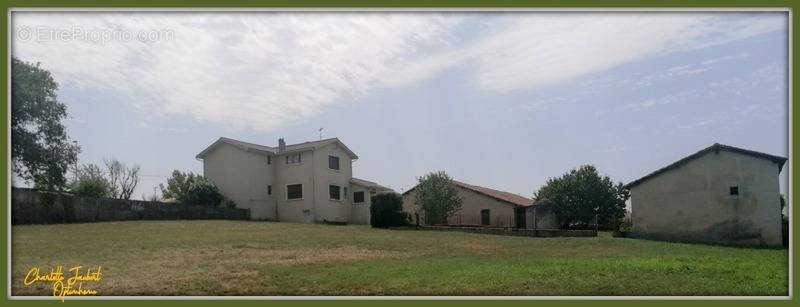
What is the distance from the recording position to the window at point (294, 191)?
46.0 meters

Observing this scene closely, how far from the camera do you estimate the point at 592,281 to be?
52.4 feet

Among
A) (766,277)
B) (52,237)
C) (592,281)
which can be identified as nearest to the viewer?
(592,281)

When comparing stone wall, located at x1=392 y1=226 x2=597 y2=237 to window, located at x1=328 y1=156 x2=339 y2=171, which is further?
window, located at x1=328 y1=156 x2=339 y2=171

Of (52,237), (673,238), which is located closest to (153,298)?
(52,237)

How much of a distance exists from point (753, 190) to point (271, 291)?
1064 inches

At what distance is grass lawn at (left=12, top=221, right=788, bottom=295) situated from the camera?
1471 cm

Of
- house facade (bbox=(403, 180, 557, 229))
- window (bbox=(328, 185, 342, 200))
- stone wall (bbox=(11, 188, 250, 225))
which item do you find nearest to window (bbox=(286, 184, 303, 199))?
window (bbox=(328, 185, 342, 200))

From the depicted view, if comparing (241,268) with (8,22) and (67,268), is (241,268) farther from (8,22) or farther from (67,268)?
(8,22)

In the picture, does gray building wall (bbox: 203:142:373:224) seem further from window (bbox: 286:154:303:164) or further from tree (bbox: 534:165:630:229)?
tree (bbox: 534:165:630:229)

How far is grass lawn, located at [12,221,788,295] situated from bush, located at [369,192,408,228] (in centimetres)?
1158

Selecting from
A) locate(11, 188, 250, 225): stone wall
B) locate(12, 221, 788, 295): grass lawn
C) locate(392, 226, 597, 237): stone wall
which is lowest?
locate(392, 226, 597, 237): stone wall

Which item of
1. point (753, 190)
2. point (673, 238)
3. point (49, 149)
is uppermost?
point (49, 149)

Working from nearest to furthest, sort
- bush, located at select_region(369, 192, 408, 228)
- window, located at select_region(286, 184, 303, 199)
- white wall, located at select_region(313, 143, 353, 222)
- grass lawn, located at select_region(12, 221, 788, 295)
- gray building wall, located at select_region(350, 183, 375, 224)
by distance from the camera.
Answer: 1. grass lawn, located at select_region(12, 221, 788, 295)
2. bush, located at select_region(369, 192, 408, 228)
3. white wall, located at select_region(313, 143, 353, 222)
4. window, located at select_region(286, 184, 303, 199)
5. gray building wall, located at select_region(350, 183, 375, 224)

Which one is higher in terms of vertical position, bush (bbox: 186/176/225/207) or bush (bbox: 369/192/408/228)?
bush (bbox: 186/176/225/207)
